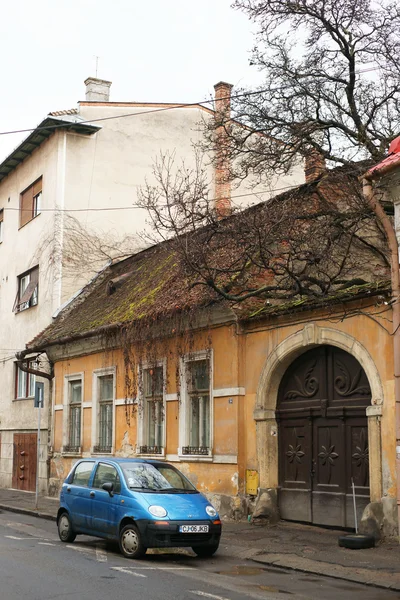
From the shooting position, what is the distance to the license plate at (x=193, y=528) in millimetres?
11086

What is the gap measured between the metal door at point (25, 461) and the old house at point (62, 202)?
0.11 ft

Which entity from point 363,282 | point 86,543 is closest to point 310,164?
point 363,282

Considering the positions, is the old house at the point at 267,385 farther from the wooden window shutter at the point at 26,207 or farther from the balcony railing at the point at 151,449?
the wooden window shutter at the point at 26,207

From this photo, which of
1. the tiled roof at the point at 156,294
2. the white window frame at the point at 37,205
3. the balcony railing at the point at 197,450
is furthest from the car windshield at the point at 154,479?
the white window frame at the point at 37,205

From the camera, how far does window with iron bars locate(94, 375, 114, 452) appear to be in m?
21.0

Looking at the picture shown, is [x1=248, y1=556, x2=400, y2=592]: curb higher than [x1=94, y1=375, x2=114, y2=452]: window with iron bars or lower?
lower

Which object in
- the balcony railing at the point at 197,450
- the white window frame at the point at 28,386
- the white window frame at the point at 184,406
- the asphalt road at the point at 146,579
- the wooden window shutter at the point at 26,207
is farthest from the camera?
the wooden window shutter at the point at 26,207

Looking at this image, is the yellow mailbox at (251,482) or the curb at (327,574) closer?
the curb at (327,574)

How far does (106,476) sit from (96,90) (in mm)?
20161

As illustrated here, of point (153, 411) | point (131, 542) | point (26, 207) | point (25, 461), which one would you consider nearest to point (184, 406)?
point (153, 411)

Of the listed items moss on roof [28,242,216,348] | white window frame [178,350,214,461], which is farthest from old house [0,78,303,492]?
white window frame [178,350,214,461]

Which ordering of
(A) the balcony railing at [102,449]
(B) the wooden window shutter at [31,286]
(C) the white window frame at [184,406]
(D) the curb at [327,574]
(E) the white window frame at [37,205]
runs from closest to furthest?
(D) the curb at [327,574] < (C) the white window frame at [184,406] < (A) the balcony railing at [102,449] < (B) the wooden window shutter at [31,286] < (E) the white window frame at [37,205]

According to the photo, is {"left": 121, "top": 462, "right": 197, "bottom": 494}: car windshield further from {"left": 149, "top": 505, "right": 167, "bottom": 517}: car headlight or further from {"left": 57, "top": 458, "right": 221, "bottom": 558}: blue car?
{"left": 149, "top": 505, "right": 167, "bottom": 517}: car headlight

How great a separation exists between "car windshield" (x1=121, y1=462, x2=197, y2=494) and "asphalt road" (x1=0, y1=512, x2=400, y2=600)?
967mm
